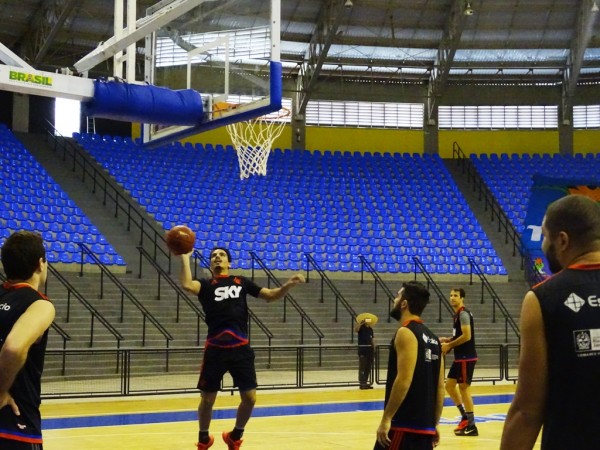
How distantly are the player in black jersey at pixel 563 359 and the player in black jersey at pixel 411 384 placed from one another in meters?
2.98

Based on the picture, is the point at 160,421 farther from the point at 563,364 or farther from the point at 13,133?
the point at 13,133

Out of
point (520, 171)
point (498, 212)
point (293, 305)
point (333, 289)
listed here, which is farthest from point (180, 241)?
point (520, 171)

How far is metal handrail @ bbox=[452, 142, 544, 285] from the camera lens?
27094 millimetres

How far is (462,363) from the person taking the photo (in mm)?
12141

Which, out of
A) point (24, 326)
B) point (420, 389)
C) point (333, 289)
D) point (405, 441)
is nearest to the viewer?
point (24, 326)

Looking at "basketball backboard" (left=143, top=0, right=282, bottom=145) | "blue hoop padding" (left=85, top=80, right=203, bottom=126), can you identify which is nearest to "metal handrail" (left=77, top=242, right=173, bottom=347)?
"basketball backboard" (left=143, top=0, right=282, bottom=145)

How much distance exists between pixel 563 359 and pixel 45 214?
19831 millimetres

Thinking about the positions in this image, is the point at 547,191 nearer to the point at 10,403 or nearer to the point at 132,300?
the point at 132,300

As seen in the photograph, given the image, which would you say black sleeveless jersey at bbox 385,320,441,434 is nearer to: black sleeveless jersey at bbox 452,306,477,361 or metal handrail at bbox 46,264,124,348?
black sleeveless jersey at bbox 452,306,477,361

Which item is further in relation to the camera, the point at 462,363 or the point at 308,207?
the point at 308,207

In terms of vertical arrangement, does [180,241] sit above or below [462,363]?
above

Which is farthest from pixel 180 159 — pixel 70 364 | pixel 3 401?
pixel 3 401

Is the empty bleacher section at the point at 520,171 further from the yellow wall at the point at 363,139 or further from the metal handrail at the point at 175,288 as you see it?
the metal handrail at the point at 175,288

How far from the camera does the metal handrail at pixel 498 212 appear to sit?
2709cm
